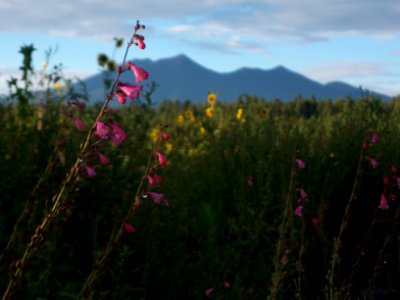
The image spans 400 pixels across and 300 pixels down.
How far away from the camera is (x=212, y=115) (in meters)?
9.26

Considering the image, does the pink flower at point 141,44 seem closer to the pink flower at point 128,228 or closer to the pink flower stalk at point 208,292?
the pink flower at point 128,228

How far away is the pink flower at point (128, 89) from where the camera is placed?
1757mm

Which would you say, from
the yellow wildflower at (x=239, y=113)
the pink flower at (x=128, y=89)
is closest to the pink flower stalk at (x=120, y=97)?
the pink flower at (x=128, y=89)

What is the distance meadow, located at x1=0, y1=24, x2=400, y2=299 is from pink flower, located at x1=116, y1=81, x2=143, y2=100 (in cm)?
160

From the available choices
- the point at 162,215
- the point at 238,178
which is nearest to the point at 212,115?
the point at 238,178

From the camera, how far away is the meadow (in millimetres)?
3973

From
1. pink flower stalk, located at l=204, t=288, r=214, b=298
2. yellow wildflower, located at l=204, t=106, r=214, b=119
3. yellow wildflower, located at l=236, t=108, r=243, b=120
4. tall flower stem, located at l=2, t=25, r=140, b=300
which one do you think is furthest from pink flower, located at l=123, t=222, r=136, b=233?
yellow wildflower, located at l=204, t=106, r=214, b=119

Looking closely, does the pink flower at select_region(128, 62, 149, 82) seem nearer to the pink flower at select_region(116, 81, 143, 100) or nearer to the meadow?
the pink flower at select_region(116, 81, 143, 100)

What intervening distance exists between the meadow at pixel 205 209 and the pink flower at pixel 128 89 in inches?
63.2

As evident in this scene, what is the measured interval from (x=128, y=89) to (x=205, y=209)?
126 inches

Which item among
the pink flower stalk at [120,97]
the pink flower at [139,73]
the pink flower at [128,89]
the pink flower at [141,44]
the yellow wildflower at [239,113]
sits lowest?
the yellow wildflower at [239,113]

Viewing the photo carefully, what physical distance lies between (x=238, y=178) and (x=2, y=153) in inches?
81.9

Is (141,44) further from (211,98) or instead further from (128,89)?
(211,98)

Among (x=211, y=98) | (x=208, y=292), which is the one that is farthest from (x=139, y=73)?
(x=211, y=98)
